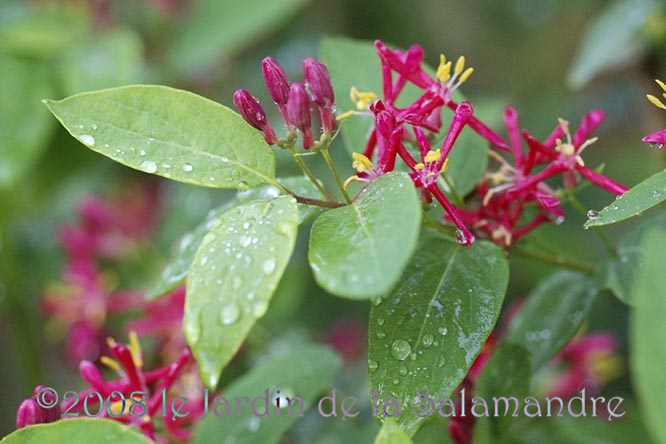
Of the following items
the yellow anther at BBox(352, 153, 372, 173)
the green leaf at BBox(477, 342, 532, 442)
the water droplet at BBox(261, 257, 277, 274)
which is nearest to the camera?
the water droplet at BBox(261, 257, 277, 274)

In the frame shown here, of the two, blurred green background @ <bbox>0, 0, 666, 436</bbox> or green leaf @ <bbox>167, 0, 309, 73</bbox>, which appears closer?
blurred green background @ <bbox>0, 0, 666, 436</bbox>

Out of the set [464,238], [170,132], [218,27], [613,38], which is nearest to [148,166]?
[170,132]

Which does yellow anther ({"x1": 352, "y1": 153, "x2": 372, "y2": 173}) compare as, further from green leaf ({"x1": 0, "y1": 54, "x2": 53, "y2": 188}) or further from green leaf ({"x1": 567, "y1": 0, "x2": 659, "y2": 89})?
green leaf ({"x1": 0, "y1": 54, "x2": 53, "y2": 188})

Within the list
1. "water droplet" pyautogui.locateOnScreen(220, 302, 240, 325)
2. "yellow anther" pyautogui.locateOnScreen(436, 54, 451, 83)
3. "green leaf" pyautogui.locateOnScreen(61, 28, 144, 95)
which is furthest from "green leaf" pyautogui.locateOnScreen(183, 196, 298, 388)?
"green leaf" pyautogui.locateOnScreen(61, 28, 144, 95)

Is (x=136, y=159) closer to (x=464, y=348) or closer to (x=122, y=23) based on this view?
(x=464, y=348)

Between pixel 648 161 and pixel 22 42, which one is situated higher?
pixel 22 42

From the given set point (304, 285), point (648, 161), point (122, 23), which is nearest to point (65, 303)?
point (304, 285)

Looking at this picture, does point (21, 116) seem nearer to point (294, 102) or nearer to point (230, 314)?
point (294, 102)

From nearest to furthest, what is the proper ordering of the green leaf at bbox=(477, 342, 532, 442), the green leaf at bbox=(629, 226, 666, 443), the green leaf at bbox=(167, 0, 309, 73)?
the green leaf at bbox=(629, 226, 666, 443), the green leaf at bbox=(477, 342, 532, 442), the green leaf at bbox=(167, 0, 309, 73)
